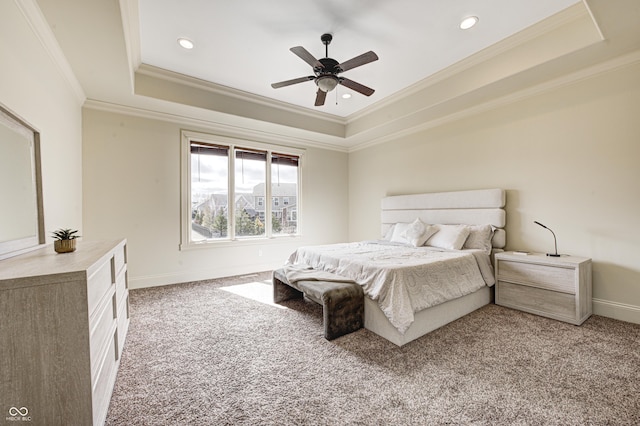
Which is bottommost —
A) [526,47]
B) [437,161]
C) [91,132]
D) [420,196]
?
[420,196]

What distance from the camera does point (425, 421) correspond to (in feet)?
4.79

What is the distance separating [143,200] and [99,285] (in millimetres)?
2911

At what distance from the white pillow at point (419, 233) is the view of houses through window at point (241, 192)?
2.44 meters

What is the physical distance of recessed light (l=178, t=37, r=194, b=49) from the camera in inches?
114

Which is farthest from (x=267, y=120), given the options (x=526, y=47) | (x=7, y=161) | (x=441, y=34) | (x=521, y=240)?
(x=521, y=240)

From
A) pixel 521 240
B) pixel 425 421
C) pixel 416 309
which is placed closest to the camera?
pixel 425 421

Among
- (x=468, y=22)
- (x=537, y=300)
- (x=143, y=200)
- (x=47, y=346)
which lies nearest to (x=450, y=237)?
(x=537, y=300)

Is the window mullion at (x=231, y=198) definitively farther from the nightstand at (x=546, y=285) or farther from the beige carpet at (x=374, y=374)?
the nightstand at (x=546, y=285)

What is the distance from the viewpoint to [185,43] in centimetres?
295

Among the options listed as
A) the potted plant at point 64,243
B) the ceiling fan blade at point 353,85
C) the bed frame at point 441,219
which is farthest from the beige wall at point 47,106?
the bed frame at point 441,219

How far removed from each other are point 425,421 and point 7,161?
299 centimetres

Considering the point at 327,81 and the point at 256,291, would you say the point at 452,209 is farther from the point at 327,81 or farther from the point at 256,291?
the point at 256,291

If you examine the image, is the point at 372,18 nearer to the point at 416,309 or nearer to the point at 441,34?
the point at 441,34

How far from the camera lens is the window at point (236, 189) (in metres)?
A: 4.43
